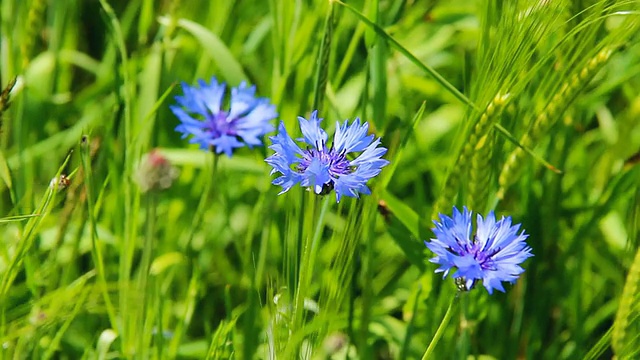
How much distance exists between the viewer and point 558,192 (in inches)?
67.6

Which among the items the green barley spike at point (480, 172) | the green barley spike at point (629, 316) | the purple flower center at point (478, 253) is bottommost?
the green barley spike at point (629, 316)

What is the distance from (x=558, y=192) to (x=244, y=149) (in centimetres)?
77

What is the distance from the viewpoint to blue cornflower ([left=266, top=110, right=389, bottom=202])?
1042 millimetres

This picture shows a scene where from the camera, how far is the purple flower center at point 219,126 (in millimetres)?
1559

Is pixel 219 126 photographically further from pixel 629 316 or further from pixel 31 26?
pixel 629 316

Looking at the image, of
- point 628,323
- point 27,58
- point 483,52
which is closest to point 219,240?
point 27,58

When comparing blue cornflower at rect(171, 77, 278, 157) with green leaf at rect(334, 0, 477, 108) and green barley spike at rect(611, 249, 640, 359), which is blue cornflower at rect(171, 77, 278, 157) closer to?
green leaf at rect(334, 0, 477, 108)

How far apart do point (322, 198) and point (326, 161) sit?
0.18 metres

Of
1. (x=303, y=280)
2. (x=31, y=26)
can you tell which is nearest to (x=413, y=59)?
(x=303, y=280)

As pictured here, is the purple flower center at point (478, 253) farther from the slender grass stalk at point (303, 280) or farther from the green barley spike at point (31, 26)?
the green barley spike at point (31, 26)

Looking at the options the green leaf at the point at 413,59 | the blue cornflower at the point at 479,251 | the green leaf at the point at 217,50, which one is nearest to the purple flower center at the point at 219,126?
the green leaf at the point at 217,50

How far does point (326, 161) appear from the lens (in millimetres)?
1084

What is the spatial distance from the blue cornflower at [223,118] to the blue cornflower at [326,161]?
0.41m

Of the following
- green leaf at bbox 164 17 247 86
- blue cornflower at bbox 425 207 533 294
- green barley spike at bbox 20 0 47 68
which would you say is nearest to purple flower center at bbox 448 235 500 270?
blue cornflower at bbox 425 207 533 294
